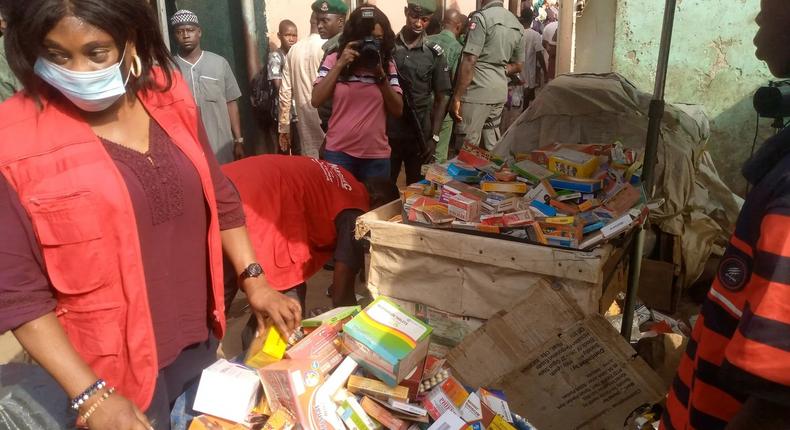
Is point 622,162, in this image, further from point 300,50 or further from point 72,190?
point 300,50

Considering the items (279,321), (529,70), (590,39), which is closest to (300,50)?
(590,39)

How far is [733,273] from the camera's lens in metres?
0.97

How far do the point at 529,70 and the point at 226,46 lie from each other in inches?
171

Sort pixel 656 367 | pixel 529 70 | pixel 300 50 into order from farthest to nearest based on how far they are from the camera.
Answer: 1. pixel 529 70
2. pixel 300 50
3. pixel 656 367

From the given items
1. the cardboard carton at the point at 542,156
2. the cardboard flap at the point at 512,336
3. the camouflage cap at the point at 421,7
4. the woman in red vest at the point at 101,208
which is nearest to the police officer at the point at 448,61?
the camouflage cap at the point at 421,7

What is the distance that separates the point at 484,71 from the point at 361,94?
1.96 m

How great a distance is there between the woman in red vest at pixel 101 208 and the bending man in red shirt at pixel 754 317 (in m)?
1.16

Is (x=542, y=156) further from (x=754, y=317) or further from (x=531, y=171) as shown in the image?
(x=754, y=317)

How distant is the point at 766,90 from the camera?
3.64 meters

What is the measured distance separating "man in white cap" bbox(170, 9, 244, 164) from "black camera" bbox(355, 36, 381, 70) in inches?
55.5

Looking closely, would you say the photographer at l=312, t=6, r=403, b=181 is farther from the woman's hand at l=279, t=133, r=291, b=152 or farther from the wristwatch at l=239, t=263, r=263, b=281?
the wristwatch at l=239, t=263, r=263, b=281

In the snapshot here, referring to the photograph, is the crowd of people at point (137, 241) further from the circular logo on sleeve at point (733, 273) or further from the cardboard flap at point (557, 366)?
the cardboard flap at point (557, 366)

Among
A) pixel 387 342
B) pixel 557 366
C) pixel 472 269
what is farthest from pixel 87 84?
pixel 557 366

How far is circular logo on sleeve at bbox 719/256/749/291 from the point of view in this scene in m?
0.95
